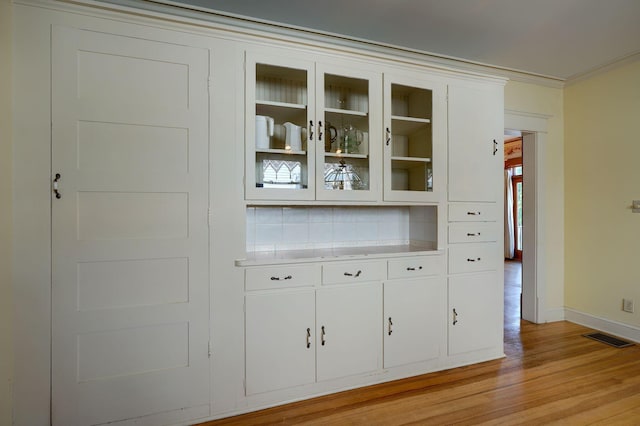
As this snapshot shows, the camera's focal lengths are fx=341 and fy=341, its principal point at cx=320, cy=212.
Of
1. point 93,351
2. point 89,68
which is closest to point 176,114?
point 89,68

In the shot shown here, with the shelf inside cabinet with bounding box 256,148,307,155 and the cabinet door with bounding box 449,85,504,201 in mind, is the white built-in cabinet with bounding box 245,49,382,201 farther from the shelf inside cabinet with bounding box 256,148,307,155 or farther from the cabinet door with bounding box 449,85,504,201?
the cabinet door with bounding box 449,85,504,201

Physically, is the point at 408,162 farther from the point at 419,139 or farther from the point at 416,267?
the point at 416,267

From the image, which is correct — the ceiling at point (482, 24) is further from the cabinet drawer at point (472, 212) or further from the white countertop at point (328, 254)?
the white countertop at point (328, 254)

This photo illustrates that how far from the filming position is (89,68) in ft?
5.84

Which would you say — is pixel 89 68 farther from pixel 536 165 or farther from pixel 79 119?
pixel 536 165

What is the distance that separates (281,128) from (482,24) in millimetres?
1758

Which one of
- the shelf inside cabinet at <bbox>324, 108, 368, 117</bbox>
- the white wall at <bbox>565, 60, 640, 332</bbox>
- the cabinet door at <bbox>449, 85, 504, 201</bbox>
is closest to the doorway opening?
the white wall at <bbox>565, 60, 640, 332</bbox>

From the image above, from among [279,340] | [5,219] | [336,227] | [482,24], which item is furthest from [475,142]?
[5,219]

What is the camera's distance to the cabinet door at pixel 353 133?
7.70 ft

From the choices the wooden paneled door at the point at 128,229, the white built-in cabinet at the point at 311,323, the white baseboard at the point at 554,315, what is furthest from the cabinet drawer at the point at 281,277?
the white baseboard at the point at 554,315

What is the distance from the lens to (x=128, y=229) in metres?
1.84

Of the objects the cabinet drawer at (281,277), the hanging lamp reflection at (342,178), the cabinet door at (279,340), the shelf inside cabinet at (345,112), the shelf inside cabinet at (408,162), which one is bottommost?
the cabinet door at (279,340)

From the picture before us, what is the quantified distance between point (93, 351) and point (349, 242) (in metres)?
1.81

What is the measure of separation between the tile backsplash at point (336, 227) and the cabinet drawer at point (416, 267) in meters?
0.20
